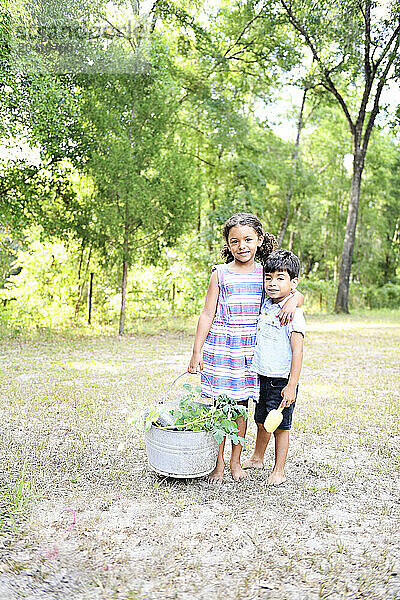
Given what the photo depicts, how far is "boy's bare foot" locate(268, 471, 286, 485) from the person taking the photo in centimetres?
294

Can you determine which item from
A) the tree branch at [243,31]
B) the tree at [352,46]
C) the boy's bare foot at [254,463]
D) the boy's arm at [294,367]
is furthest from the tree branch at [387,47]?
the boy's bare foot at [254,463]

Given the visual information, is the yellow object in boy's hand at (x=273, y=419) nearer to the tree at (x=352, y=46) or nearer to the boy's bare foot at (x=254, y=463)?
the boy's bare foot at (x=254, y=463)

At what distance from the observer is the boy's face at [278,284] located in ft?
9.29

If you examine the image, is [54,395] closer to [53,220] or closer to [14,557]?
[14,557]

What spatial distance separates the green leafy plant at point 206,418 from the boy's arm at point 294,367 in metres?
0.23

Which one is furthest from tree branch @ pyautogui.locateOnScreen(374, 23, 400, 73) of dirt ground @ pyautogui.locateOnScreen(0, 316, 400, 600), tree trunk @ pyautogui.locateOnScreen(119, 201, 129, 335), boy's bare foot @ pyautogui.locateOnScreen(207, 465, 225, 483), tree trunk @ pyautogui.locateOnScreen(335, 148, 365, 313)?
boy's bare foot @ pyautogui.locateOnScreen(207, 465, 225, 483)

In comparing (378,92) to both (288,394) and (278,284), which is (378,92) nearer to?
(278,284)

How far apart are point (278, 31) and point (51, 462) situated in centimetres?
1305

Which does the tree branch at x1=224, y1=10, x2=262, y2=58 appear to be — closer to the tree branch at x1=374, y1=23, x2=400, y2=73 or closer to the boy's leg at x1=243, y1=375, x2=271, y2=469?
the tree branch at x1=374, y1=23, x2=400, y2=73

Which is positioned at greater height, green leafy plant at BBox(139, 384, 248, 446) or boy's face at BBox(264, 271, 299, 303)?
boy's face at BBox(264, 271, 299, 303)

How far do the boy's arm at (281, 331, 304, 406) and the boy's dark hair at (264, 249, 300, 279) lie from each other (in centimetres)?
33

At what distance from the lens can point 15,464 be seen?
10.3 feet

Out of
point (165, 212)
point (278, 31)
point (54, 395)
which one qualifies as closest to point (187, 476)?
point (54, 395)

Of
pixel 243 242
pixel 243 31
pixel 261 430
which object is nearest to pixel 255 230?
pixel 243 242
